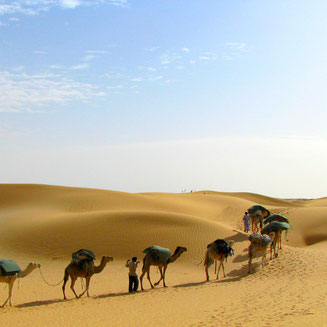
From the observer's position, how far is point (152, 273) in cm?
2148

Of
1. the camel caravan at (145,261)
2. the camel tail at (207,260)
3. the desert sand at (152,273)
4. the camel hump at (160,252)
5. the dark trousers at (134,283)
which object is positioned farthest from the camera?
the camel tail at (207,260)

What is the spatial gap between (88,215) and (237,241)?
37.7ft

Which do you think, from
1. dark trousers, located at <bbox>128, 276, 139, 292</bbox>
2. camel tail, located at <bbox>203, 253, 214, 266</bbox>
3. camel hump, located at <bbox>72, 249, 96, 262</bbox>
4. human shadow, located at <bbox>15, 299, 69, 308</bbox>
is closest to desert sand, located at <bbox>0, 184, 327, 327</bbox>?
human shadow, located at <bbox>15, 299, 69, 308</bbox>

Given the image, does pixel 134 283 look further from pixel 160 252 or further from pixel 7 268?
pixel 7 268

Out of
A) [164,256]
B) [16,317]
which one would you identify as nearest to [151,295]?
[164,256]

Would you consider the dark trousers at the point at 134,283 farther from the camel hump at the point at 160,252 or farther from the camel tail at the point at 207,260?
the camel tail at the point at 207,260

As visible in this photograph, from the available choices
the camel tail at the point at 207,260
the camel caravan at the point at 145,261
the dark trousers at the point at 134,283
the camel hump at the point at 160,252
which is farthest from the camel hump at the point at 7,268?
the camel tail at the point at 207,260

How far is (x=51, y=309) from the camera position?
529 inches

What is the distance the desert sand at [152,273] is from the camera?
11.8m

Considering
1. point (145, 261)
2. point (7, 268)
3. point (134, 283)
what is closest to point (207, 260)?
point (145, 261)

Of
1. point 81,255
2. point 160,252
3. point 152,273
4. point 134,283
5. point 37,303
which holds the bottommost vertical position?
point 152,273

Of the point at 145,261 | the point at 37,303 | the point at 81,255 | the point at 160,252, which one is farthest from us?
the point at 160,252

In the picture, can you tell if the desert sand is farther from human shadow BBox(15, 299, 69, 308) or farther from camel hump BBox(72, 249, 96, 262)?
camel hump BBox(72, 249, 96, 262)

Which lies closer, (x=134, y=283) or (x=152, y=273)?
(x=134, y=283)
